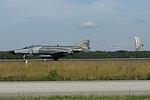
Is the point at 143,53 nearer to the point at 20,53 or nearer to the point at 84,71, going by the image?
the point at 20,53

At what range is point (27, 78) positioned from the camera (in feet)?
79.3

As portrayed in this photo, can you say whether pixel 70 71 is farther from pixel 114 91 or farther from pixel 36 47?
pixel 36 47

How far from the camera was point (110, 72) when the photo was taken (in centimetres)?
2628

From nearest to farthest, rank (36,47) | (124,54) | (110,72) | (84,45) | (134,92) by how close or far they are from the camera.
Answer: (134,92) → (110,72) → (36,47) → (84,45) → (124,54)

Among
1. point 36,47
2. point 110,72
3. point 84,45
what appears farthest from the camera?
point 84,45

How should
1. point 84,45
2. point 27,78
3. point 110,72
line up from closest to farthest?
point 27,78, point 110,72, point 84,45

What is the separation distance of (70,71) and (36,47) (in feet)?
142

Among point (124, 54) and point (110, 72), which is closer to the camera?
point (110, 72)

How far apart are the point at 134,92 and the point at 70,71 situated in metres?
11.7

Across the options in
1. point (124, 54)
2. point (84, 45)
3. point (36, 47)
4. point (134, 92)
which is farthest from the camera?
point (124, 54)

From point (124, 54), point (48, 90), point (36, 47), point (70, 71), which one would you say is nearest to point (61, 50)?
point (36, 47)

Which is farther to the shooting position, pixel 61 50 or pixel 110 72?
pixel 61 50

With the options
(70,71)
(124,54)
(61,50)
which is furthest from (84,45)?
(70,71)

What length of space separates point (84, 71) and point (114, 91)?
11.0 m
